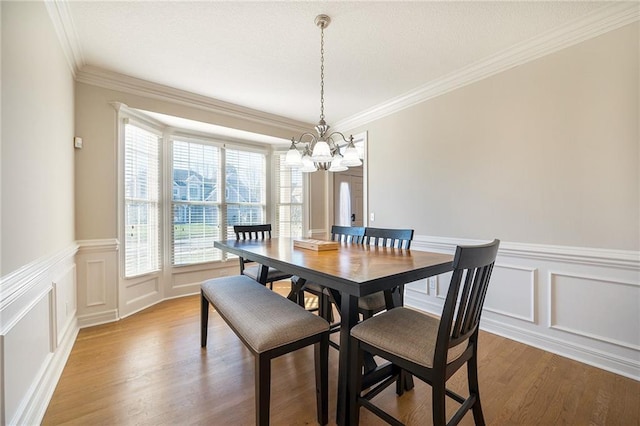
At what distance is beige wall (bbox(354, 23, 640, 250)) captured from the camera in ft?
6.34

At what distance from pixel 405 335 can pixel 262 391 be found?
2.40 feet

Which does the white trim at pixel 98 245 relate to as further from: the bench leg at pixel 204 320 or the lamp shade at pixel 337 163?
the lamp shade at pixel 337 163

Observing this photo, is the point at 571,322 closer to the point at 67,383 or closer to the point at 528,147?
the point at 528,147

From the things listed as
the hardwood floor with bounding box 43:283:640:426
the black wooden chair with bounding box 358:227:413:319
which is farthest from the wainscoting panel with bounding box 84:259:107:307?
the black wooden chair with bounding box 358:227:413:319

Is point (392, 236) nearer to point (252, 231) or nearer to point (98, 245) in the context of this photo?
point (252, 231)

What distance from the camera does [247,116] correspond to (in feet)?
12.4

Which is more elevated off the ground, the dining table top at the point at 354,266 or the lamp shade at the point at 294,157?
the lamp shade at the point at 294,157

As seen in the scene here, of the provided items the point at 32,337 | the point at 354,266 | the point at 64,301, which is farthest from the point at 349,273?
the point at 64,301

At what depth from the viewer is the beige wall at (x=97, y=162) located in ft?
8.72

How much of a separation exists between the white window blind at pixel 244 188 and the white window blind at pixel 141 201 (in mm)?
945

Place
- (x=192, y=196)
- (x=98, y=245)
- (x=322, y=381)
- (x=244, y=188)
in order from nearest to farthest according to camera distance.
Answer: (x=322, y=381), (x=98, y=245), (x=192, y=196), (x=244, y=188)

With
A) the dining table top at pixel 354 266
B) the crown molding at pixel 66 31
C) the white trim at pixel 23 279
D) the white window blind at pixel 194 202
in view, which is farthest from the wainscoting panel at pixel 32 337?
the crown molding at pixel 66 31

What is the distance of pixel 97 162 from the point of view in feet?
9.03

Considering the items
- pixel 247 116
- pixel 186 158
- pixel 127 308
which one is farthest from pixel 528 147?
pixel 127 308
